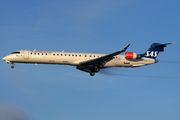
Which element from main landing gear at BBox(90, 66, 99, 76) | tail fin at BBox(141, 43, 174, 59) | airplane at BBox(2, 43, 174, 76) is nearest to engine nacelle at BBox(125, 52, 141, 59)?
airplane at BBox(2, 43, 174, 76)

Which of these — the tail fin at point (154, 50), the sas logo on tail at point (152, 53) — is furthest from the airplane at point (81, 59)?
the sas logo on tail at point (152, 53)

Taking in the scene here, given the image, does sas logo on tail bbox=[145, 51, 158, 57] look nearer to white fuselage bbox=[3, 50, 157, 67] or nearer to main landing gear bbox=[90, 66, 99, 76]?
main landing gear bbox=[90, 66, 99, 76]

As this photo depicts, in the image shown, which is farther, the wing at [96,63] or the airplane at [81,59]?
the airplane at [81,59]

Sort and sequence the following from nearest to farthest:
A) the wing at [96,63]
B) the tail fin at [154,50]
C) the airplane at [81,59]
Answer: the wing at [96,63], the airplane at [81,59], the tail fin at [154,50]

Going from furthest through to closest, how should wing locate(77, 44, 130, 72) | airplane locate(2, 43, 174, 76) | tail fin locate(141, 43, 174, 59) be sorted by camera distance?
tail fin locate(141, 43, 174, 59) < airplane locate(2, 43, 174, 76) < wing locate(77, 44, 130, 72)

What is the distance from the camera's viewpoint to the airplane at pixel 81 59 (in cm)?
4694

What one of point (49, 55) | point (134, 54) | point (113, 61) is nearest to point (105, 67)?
point (113, 61)

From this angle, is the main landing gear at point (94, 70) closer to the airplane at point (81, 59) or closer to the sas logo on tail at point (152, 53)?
the airplane at point (81, 59)

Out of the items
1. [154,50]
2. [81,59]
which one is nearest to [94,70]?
[81,59]

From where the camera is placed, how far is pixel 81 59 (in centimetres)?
4803

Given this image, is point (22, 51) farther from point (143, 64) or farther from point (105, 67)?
point (143, 64)

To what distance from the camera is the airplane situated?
4694 centimetres

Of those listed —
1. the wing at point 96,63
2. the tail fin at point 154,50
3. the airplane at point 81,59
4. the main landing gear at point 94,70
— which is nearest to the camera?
the wing at point 96,63

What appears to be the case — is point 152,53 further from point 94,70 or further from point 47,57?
point 47,57
